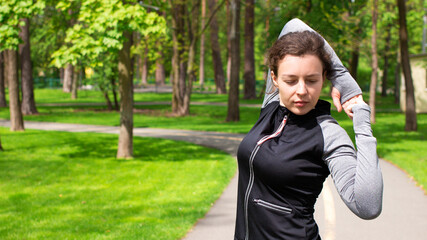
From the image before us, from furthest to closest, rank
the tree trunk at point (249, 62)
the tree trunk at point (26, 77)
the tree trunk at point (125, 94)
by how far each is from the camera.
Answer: the tree trunk at point (249, 62) → the tree trunk at point (26, 77) → the tree trunk at point (125, 94)

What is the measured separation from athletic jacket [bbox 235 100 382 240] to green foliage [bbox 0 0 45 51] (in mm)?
8512

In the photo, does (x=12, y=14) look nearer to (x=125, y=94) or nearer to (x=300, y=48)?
(x=125, y=94)

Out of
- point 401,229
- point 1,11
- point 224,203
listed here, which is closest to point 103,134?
point 1,11

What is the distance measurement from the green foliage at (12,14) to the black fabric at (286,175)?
855 centimetres

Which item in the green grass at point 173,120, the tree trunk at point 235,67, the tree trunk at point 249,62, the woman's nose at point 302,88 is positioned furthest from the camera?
the tree trunk at point 249,62

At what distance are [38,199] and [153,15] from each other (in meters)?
4.25

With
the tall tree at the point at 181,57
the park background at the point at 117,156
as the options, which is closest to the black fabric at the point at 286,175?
the park background at the point at 117,156

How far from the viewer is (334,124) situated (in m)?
2.03

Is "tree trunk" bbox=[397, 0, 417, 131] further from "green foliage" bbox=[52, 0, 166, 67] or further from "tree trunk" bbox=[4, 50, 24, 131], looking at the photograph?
"tree trunk" bbox=[4, 50, 24, 131]

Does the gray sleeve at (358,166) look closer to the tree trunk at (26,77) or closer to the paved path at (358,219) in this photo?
the paved path at (358,219)

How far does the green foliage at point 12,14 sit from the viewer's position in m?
9.52

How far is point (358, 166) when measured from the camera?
5.75 ft

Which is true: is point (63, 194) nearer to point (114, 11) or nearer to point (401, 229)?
point (114, 11)

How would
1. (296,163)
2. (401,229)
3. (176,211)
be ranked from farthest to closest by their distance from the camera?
(176,211) → (401,229) → (296,163)
